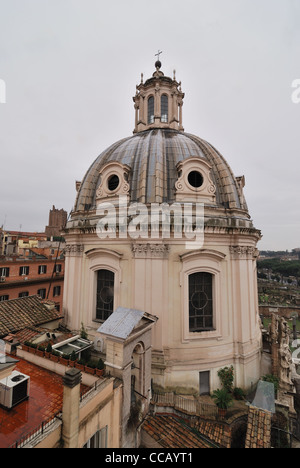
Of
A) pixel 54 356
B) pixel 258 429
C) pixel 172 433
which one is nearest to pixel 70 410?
pixel 54 356

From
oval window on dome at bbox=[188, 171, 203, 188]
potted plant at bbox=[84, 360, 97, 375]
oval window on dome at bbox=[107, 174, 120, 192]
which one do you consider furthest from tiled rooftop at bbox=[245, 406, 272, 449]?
oval window on dome at bbox=[107, 174, 120, 192]

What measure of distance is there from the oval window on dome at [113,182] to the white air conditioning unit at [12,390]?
1132 centimetres

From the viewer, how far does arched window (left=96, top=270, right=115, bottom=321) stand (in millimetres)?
14414

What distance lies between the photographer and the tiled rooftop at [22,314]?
12.8m

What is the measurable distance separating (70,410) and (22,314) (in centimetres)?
977

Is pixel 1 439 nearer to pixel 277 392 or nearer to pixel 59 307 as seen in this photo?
pixel 277 392

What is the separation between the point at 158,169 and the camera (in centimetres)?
1446

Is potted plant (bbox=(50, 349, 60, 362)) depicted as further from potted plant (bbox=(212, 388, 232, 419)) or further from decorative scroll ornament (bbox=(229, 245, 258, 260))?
decorative scroll ornament (bbox=(229, 245, 258, 260))

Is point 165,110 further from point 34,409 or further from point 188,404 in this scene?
point 34,409

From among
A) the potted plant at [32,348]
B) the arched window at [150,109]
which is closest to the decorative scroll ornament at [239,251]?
the potted plant at [32,348]

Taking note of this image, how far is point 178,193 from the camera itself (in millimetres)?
14203

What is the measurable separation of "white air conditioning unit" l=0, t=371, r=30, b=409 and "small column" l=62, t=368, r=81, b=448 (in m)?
2.12
